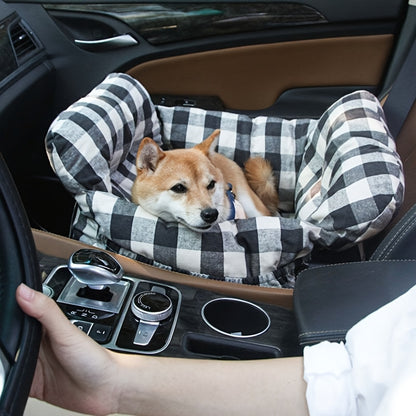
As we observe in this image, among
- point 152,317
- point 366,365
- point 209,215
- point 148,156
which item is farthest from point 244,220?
point 366,365

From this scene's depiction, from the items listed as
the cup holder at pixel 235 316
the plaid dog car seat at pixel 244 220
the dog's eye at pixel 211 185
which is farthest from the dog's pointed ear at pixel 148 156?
the cup holder at pixel 235 316

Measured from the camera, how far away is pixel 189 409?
787mm

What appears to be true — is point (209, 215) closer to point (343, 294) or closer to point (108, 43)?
point (343, 294)

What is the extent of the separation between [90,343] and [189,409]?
0.20 m

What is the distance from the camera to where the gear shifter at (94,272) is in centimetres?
103

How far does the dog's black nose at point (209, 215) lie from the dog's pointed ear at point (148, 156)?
0.32 meters

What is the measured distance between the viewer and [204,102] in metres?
2.27

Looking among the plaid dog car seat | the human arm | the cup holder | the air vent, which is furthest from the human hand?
the air vent

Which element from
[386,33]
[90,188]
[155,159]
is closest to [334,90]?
[386,33]

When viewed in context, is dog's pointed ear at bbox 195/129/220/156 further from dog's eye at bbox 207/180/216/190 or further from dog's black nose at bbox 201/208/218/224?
dog's black nose at bbox 201/208/218/224

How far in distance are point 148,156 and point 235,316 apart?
810mm

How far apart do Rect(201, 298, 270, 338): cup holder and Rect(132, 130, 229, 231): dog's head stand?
1.82 feet

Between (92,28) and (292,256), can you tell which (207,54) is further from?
(292,256)

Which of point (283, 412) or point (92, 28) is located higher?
point (92, 28)
